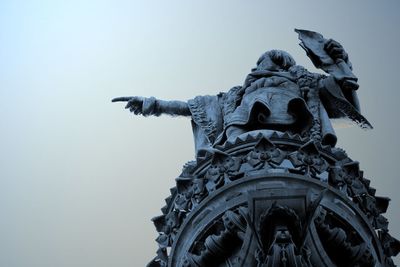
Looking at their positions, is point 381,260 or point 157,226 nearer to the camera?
point 381,260

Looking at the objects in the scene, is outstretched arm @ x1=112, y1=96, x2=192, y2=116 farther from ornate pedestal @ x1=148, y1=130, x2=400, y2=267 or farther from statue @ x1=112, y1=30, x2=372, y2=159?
ornate pedestal @ x1=148, y1=130, x2=400, y2=267

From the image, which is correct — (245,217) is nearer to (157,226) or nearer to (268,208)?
(268,208)

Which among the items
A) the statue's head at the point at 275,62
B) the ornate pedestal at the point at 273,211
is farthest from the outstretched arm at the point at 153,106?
the ornate pedestal at the point at 273,211

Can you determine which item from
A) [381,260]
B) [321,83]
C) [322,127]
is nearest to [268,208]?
[381,260]

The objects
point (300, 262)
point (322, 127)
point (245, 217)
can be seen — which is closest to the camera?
point (300, 262)

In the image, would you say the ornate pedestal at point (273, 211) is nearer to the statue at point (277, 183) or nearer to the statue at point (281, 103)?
the statue at point (277, 183)

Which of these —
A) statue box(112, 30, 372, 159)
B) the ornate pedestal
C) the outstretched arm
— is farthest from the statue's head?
the ornate pedestal

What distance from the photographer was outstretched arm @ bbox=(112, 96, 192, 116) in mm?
16312

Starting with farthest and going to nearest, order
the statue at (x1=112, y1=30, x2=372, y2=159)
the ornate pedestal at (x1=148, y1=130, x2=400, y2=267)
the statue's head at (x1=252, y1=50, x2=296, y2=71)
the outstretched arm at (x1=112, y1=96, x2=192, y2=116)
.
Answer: the outstretched arm at (x1=112, y1=96, x2=192, y2=116), the statue's head at (x1=252, y1=50, x2=296, y2=71), the statue at (x1=112, y1=30, x2=372, y2=159), the ornate pedestal at (x1=148, y1=130, x2=400, y2=267)

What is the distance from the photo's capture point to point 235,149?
12969 mm

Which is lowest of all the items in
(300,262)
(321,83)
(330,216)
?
(300,262)

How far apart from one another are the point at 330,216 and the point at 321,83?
419 centimetres

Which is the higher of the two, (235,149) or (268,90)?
(268,90)

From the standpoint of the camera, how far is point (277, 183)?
457 inches
